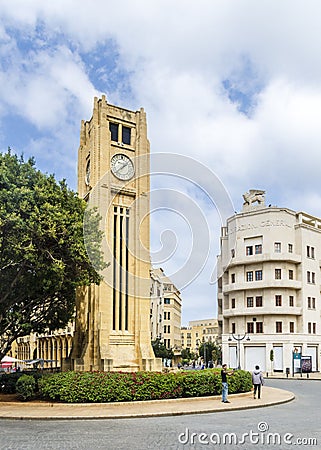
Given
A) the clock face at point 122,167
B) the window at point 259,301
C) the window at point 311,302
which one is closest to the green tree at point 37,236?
the clock face at point 122,167

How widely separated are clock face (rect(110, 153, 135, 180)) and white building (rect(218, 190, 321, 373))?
30.8 meters

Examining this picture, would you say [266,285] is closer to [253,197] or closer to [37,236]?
[253,197]

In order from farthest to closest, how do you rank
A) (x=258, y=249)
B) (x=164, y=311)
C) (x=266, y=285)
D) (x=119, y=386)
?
(x=164, y=311), (x=258, y=249), (x=266, y=285), (x=119, y=386)

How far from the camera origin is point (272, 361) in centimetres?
5953

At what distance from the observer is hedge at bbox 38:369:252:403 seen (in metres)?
20.2

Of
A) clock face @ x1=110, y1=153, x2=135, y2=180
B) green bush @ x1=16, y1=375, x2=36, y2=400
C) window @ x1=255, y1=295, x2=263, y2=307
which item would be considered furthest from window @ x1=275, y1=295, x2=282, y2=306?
green bush @ x1=16, y1=375, x2=36, y2=400

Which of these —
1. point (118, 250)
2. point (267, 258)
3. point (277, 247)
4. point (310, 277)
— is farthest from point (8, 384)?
point (310, 277)

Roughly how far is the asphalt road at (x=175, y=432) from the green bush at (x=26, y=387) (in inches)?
157

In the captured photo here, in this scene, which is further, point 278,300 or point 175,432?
point 278,300

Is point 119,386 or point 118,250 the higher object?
point 118,250

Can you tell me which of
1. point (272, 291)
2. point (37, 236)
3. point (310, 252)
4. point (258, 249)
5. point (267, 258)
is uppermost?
point (258, 249)

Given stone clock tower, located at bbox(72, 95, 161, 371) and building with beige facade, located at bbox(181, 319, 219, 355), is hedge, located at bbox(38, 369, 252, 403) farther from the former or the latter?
building with beige facade, located at bbox(181, 319, 219, 355)

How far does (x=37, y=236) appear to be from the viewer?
22297 millimetres

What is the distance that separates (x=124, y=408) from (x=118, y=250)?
567 inches
